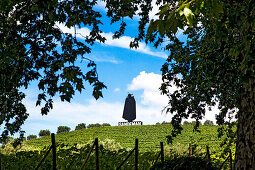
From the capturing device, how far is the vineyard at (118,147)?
8.81 meters

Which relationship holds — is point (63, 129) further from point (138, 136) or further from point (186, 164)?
point (186, 164)

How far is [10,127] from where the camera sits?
7840mm

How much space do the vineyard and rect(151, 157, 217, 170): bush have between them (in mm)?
2115

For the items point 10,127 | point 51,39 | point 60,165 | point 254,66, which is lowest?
point 60,165

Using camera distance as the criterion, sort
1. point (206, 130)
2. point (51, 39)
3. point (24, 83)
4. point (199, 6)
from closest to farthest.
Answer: point (199, 6) → point (24, 83) → point (51, 39) → point (206, 130)

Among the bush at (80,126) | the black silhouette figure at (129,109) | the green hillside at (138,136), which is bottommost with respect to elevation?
the green hillside at (138,136)

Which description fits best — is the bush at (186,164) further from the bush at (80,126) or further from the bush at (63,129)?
the bush at (63,129)

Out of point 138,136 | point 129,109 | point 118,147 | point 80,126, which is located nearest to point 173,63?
point 118,147

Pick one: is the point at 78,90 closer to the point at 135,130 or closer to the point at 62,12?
the point at 62,12

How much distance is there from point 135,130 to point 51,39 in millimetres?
36988

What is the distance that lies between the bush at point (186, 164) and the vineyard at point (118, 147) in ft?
6.94

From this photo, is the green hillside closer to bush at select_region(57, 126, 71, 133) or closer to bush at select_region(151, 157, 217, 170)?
bush at select_region(57, 126, 71, 133)

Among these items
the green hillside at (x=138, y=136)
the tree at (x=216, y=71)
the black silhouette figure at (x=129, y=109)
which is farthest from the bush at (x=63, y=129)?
the tree at (x=216, y=71)

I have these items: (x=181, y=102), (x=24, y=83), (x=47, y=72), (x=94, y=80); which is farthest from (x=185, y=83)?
(x=24, y=83)
